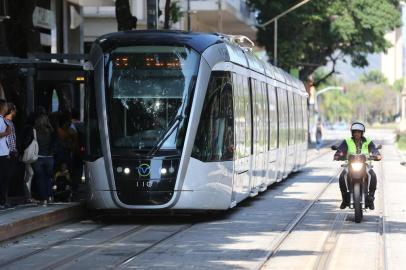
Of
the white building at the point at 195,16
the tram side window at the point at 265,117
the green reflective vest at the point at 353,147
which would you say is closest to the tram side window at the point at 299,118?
the white building at the point at 195,16

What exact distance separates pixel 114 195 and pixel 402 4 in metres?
50.9

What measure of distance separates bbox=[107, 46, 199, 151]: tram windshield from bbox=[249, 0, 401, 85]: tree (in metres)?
41.9

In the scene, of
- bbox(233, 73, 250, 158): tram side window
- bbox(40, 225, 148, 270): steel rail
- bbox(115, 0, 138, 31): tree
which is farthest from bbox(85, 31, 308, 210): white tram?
bbox(115, 0, 138, 31): tree

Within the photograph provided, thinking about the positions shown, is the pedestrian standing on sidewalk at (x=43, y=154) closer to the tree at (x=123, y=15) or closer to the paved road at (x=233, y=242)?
the paved road at (x=233, y=242)

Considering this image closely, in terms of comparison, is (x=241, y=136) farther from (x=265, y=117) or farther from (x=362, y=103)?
(x=362, y=103)

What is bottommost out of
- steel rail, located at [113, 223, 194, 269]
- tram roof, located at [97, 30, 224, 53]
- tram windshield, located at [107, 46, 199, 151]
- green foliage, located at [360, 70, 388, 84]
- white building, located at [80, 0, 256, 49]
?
steel rail, located at [113, 223, 194, 269]

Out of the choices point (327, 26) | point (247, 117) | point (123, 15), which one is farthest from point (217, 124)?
point (327, 26)

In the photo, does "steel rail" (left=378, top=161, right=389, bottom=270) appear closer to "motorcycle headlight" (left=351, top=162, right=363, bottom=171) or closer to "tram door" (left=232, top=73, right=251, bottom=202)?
"motorcycle headlight" (left=351, top=162, right=363, bottom=171)

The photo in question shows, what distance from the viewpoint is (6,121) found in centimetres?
1505

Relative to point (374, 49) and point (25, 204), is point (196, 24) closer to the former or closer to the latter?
point (374, 49)

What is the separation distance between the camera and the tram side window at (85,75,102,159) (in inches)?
599

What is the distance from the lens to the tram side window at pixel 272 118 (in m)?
21.9

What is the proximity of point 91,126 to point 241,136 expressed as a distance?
3.04 m

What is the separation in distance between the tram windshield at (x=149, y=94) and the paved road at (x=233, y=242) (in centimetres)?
144
